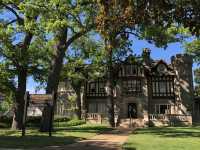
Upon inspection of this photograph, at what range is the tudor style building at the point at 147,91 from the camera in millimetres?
61469

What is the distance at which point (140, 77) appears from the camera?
64.1 m

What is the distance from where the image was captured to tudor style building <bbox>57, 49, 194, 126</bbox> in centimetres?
6147

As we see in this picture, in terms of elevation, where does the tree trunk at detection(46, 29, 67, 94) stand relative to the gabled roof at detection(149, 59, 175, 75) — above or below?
below

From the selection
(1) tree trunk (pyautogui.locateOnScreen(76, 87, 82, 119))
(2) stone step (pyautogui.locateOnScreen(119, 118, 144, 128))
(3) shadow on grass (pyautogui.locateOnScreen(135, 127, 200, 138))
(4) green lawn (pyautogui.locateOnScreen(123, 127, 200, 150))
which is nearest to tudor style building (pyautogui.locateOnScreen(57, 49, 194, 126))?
(1) tree trunk (pyautogui.locateOnScreen(76, 87, 82, 119))

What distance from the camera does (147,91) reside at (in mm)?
63062

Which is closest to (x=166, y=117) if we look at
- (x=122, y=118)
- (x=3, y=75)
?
(x=122, y=118)

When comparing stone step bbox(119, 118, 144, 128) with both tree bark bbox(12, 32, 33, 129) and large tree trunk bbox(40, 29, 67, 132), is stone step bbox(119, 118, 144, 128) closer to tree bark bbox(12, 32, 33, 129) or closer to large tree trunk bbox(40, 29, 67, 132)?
tree bark bbox(12, 32, 33, 129)

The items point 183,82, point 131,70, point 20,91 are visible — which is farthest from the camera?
point 131,70

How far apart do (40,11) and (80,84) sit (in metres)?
33.4

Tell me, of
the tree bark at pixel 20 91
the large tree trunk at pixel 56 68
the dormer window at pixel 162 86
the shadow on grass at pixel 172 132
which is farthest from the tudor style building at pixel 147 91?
the large tree trunk at pixel 56 68

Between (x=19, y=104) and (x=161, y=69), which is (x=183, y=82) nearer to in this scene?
(x=161, y=69)

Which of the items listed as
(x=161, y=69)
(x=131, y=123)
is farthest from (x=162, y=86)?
(x=131, y=123)

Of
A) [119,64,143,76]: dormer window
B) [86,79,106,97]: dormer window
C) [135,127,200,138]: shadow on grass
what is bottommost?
[135,127,200,138]: shadow on grass

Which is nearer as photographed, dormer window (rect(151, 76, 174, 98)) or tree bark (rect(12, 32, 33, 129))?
tree bark (rect(12, 32, 33, 129))
